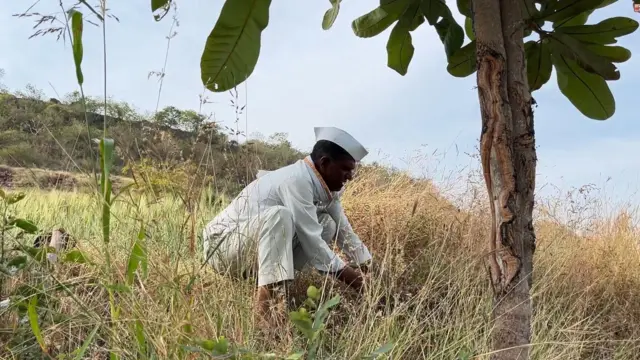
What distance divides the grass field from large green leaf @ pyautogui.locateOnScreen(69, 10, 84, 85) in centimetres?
34

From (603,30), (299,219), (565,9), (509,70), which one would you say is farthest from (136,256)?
(603,30)

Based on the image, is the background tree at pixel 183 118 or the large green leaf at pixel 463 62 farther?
the large green leaf at pixel 463 62

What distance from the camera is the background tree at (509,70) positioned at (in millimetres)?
1382

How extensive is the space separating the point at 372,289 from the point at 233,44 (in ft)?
3.21

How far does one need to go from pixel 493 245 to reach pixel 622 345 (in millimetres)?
1743

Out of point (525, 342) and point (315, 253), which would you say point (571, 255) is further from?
point (525, 342)

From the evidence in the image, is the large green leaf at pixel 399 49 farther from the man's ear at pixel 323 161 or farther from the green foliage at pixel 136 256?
the green foliage at pixel 136 256

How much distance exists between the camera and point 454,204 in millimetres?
4078

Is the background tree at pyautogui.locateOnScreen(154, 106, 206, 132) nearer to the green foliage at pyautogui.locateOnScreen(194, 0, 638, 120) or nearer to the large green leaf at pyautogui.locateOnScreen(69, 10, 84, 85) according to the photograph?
the green foliage at pyautogui.locateOnScreen(194, 0, 638, 120)

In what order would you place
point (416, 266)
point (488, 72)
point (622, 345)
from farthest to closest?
point (416, 266) < point (622, 345) < point (488, 72)

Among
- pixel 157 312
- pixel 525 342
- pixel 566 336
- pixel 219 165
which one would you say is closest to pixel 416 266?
pixel 566 336

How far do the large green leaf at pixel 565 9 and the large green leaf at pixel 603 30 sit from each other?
78 millimetres

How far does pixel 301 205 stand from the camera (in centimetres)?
234

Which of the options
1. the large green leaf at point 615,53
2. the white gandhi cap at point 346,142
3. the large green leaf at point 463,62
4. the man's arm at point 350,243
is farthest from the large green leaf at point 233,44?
the large green leaf at point 615,53
